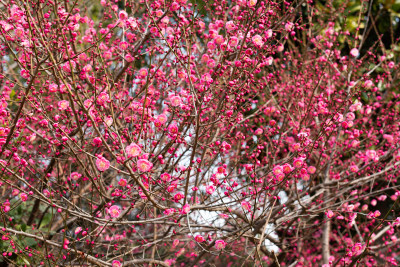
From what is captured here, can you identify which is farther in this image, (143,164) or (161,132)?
(161,132)

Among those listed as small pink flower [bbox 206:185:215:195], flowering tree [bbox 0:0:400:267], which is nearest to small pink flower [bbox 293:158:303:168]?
flowering tree [bbox 0:0:400:267]

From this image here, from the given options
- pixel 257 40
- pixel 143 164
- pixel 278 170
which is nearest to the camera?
pixel 143 164

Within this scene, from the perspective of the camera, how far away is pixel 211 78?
98.0 inches

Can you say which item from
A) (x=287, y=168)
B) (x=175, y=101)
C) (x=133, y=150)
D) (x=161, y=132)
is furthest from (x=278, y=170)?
(x=161, y=132)

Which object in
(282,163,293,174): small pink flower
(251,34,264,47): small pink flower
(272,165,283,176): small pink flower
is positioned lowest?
(272,165,283,176): small pink flower

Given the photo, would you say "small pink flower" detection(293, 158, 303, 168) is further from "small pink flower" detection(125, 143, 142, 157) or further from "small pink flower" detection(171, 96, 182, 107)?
"small pink flower" detection(125, 143, 142, 157)

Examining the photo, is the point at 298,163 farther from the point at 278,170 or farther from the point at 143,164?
the point at 143,164

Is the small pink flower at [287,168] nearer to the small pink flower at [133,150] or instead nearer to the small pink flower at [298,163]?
the small pink flower at [298,163]

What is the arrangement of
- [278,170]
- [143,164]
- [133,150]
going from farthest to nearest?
[278,170], [143,164], [133,150]

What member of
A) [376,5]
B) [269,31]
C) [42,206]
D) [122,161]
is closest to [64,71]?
[122,161]

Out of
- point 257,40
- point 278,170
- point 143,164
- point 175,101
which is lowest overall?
point 143,164

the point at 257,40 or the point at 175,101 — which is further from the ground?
the point at 257,40

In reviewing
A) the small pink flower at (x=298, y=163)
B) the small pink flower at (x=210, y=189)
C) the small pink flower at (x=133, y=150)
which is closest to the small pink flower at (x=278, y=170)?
the small pink flower at (x=298, y=163)

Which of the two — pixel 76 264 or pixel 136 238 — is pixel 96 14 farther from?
pixel 76 264
